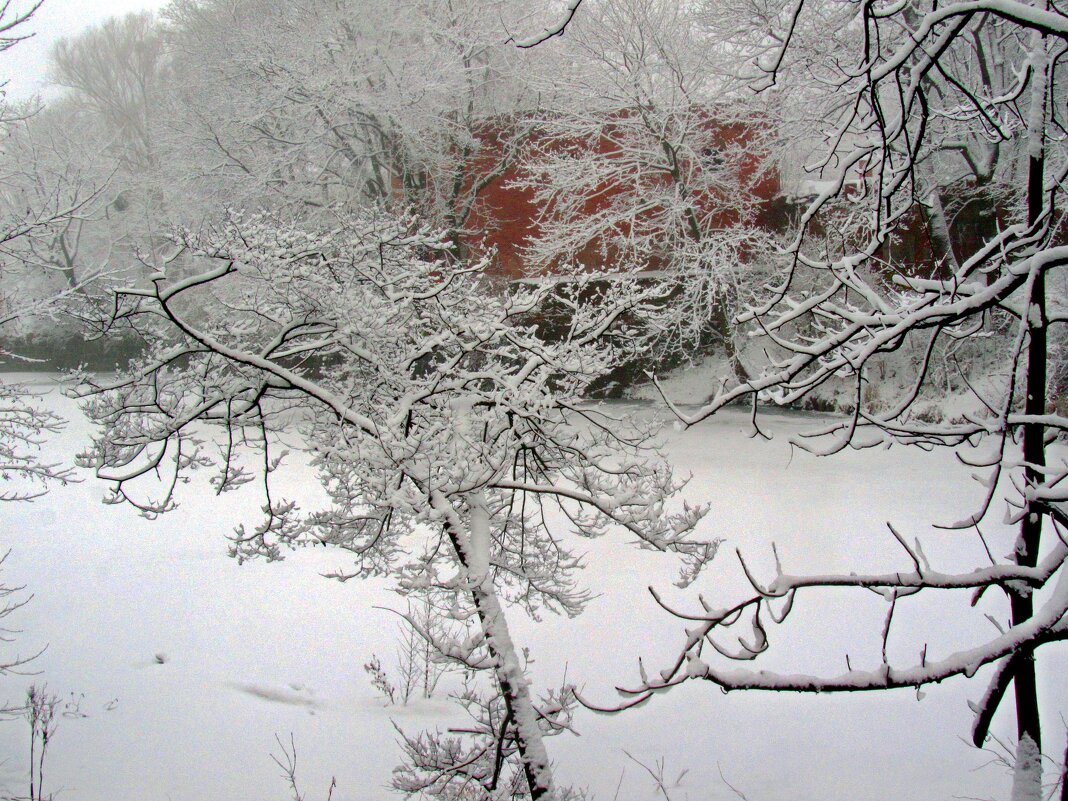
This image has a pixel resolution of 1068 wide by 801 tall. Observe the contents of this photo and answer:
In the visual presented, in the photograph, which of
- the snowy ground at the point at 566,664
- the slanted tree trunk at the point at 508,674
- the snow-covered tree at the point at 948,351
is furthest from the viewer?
the snowy ground at the point at 566,664

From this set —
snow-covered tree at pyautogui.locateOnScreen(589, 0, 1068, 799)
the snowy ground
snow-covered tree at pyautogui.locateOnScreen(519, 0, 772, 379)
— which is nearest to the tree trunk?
snow-covered tree at pyautogui.locateOnScreen(589, 0, 1068, 799)

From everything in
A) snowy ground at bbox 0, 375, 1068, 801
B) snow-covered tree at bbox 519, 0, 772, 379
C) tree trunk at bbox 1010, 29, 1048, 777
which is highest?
snow-covered tree at bbox 519, 0, 772, 379

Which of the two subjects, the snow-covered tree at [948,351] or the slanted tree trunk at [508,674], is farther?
the slanted tree trunk at [508,674]

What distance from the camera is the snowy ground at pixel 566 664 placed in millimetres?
5848

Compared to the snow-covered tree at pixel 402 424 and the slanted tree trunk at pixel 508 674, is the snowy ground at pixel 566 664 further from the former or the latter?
the snow-covered tree at pixel 402 424

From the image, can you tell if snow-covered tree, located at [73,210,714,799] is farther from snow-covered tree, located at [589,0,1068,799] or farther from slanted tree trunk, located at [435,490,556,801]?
snow-covered tree, located at [589,0,1068,799]

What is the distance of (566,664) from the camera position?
553 cm

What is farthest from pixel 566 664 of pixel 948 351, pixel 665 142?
pixel 665 142

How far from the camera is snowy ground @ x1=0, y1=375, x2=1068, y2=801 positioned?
5.85 metres

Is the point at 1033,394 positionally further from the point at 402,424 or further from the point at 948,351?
the point at 402,424

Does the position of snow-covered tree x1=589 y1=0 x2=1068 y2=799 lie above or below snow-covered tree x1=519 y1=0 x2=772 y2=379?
below

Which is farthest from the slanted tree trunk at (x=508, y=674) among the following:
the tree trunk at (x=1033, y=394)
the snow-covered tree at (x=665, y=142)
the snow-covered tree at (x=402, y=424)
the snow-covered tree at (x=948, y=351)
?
the snow-covered tree at (x=665, y=142)

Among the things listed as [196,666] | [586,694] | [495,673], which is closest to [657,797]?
[586,694]

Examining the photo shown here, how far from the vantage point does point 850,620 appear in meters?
7.31
